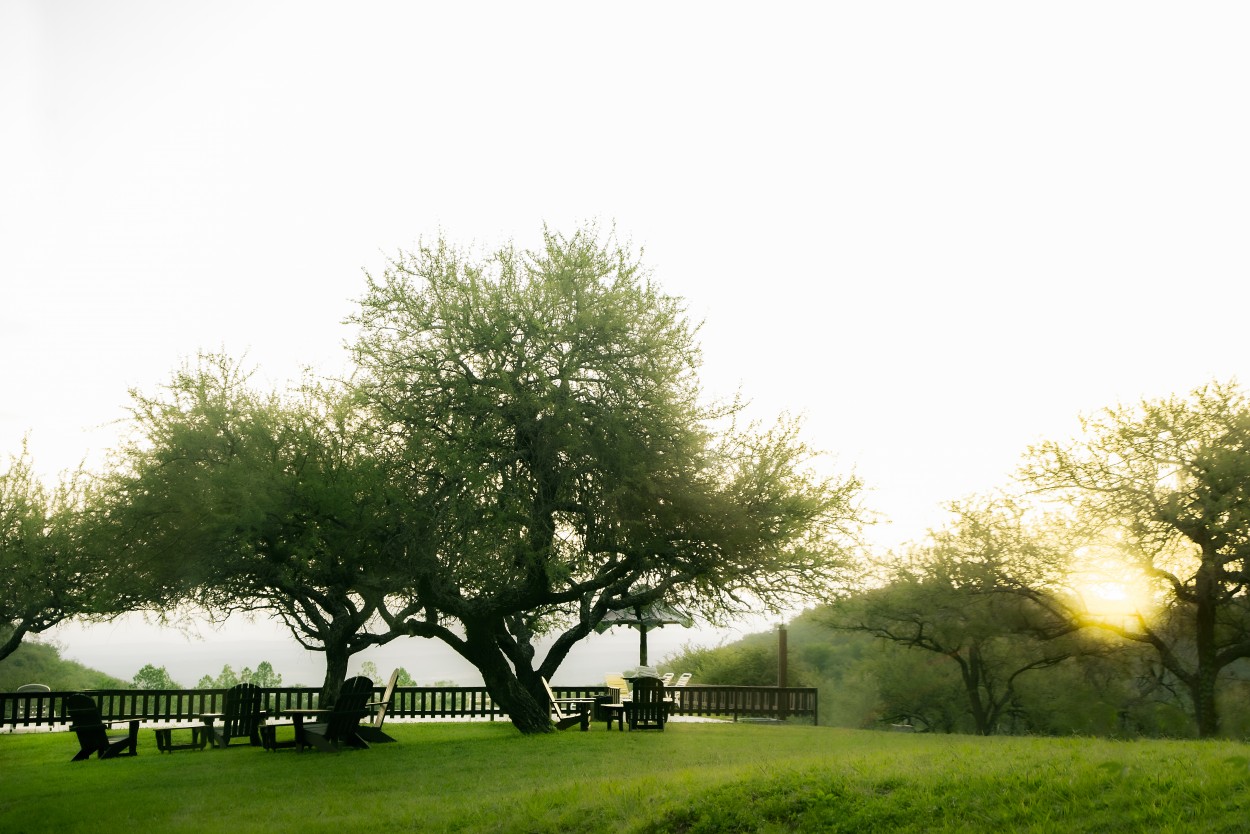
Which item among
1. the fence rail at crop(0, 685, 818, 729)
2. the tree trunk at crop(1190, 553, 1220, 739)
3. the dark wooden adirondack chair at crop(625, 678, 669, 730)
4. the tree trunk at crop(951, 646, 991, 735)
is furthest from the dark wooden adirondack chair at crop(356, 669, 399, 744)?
the tree trunk at crop(1190, 553, 1220, 739)

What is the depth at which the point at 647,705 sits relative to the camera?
20.0 metres

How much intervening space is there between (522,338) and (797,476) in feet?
19.8

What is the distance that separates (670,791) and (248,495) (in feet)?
33.3

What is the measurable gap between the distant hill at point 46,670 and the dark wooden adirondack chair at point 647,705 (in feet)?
89.8

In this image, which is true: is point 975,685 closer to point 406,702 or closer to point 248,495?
point 406,702

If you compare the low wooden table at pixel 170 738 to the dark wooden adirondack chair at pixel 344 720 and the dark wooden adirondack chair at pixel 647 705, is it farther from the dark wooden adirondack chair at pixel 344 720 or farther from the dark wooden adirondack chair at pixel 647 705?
the dark wooden adirondack chair at pixel 647 705

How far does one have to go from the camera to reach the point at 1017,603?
22812 millimetres

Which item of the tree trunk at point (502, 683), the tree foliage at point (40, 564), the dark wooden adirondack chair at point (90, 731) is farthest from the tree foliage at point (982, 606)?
the tree foliage at point (40, 564)

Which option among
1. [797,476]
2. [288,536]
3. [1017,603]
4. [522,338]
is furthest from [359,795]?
[1017,603]

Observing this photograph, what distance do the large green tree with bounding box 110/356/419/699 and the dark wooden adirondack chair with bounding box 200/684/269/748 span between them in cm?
222

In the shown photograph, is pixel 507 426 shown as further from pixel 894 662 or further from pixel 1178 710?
pixel 1178 710

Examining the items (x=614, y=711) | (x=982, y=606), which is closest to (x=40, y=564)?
(x=614, y=711)

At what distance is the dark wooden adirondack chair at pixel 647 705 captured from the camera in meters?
19.9

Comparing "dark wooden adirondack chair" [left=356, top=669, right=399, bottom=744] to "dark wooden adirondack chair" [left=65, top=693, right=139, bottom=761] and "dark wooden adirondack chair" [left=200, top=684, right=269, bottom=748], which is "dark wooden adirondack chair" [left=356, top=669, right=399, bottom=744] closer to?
"dark wooden adirondack chair" [left=200, top=684, right=269, bottom=748]
